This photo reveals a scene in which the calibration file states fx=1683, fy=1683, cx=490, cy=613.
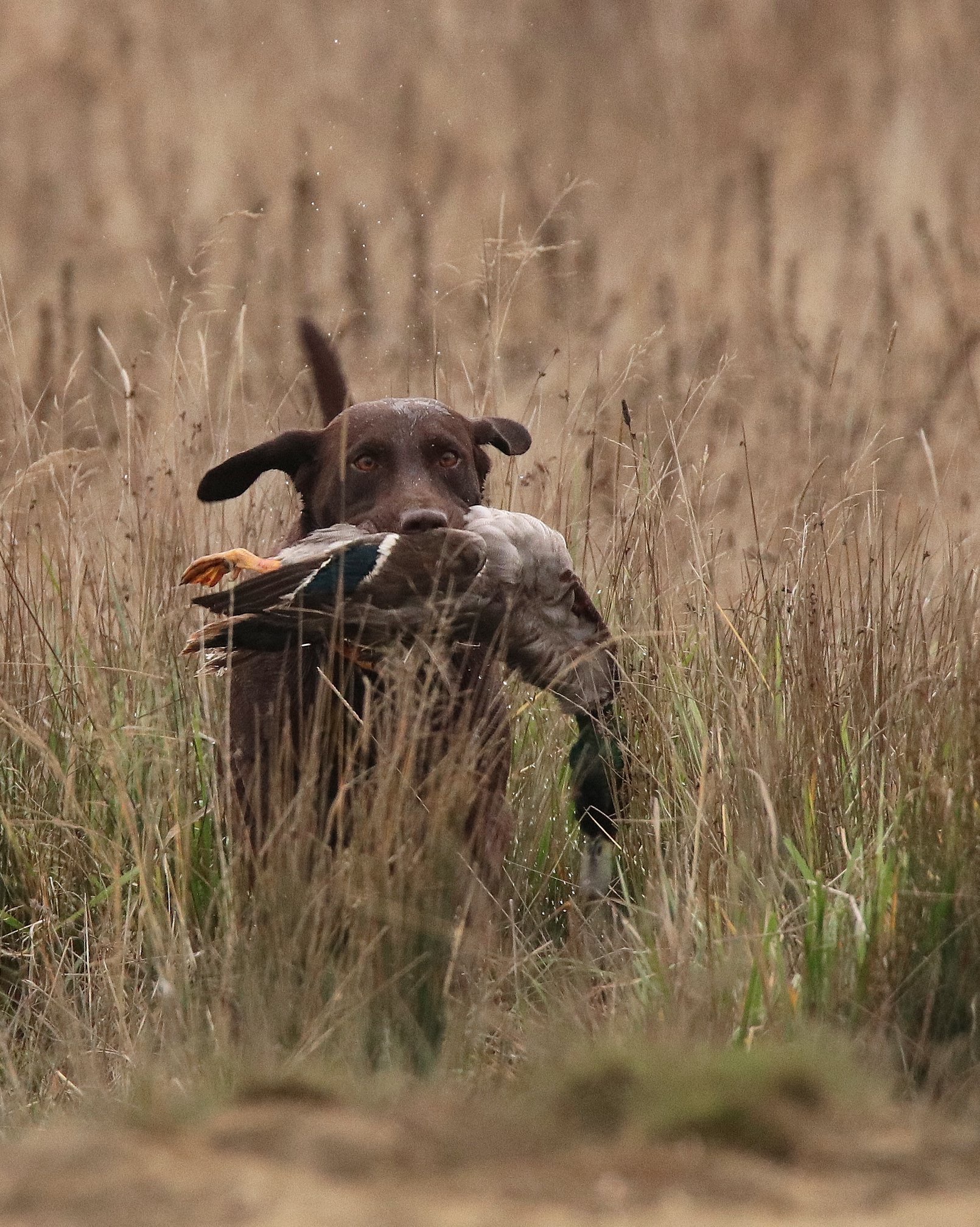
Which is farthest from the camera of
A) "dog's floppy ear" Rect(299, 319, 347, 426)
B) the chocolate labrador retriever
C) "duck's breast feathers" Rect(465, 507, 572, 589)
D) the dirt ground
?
"dog's floppy ear" Rect(299, 319, 347, 426)

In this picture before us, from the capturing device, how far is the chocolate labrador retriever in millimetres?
3078

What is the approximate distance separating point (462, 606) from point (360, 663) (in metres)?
0.21

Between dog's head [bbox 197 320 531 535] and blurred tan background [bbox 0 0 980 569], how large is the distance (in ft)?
1.73

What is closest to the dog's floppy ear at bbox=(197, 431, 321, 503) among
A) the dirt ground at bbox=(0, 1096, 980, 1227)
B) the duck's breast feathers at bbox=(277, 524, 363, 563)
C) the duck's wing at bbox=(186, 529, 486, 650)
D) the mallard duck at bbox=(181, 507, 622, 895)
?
the mallard duck at bbox=(181, 507, 622, 895)

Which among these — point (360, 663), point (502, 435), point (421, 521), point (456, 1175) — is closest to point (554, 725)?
point (502, 435)

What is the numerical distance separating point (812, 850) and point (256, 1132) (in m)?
1.63

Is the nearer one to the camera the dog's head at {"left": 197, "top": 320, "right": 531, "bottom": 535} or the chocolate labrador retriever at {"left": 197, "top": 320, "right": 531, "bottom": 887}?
the chocolate labrador retriever at {"left": 197, "top": 320, "right": 531, "bottom": 887}

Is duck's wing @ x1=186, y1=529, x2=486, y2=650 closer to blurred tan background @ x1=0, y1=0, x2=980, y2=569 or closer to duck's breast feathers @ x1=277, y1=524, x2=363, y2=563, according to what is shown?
duck's breast feathers @ x1=277, y1=524, x2=363, y2=563

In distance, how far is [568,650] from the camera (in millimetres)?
3436

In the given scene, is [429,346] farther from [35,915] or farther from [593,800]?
[35,915]

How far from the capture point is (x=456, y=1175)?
5.48 ft

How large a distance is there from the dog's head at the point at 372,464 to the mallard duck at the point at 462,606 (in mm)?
225

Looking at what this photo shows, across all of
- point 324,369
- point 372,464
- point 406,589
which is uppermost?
point 324,369

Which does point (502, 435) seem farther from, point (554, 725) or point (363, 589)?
point (363, 589)
